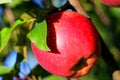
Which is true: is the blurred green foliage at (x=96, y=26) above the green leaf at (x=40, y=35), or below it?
below

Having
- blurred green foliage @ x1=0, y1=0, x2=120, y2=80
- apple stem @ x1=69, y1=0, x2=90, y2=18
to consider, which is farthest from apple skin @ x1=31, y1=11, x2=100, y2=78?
blurred green foliage @ x1=0, y1=0, x2=120, y2=80

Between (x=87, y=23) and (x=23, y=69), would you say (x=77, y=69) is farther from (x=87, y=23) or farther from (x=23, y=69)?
(x=23, y=69)

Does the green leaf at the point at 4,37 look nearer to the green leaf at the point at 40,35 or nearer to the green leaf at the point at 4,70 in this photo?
the green leaf at the point at 40,35

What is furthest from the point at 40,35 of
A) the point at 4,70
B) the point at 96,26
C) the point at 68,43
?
the point at 96,26

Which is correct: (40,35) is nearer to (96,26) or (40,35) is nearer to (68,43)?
(68,43)

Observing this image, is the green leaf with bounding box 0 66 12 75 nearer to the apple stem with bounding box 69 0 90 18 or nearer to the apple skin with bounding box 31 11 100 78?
the apple skin with bounding box 31 11 100 78

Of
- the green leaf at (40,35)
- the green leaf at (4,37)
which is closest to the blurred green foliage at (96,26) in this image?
the green leaf at (4,37)
